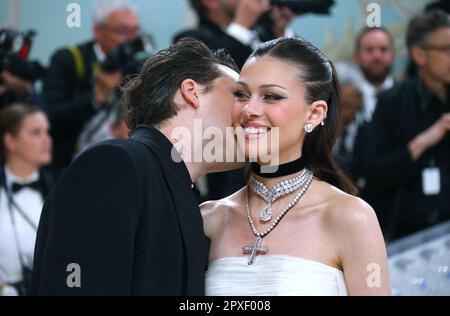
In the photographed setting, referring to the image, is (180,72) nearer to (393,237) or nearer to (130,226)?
(130,226)

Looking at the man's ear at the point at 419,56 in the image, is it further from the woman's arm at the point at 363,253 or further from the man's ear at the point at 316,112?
the woman's arm at the point at 363,253

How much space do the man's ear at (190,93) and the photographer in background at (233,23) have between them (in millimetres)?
1217

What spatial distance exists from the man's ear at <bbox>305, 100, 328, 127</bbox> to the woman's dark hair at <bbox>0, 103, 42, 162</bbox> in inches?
85.8

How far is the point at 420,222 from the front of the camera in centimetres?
401

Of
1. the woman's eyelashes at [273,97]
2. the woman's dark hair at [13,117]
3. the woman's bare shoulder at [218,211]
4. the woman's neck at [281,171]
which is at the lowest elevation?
the woman's bare shoulder at [218,211]

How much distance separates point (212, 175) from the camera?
12.8 feet

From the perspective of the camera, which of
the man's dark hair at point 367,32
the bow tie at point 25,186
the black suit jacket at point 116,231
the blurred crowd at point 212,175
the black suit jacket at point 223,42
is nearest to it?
the black suit jacket at point 116,231

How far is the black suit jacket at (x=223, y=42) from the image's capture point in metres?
3.71

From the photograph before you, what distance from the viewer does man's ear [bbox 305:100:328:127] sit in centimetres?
237

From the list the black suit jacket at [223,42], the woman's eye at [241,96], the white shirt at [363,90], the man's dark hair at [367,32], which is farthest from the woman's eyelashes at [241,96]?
the man's dark hair at [367,32]

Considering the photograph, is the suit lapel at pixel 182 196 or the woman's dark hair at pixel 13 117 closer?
the suit lapel at pixel 182 196

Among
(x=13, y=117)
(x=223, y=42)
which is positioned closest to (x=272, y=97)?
(x=223, y=42)
